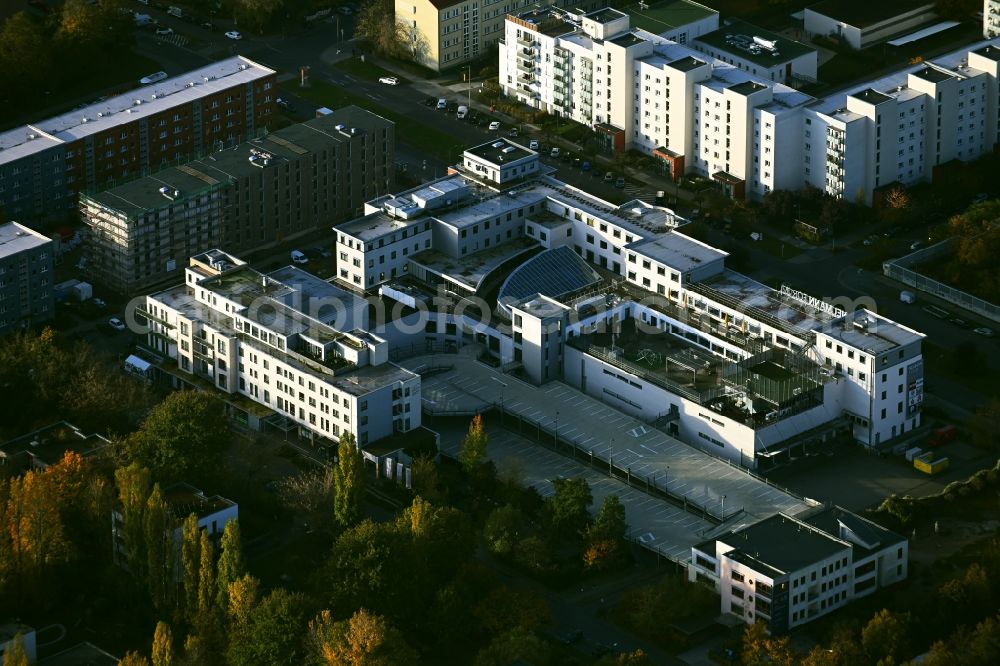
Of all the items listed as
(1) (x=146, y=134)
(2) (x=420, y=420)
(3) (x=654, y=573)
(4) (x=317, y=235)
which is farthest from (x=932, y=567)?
(1) (x=146, y=134)

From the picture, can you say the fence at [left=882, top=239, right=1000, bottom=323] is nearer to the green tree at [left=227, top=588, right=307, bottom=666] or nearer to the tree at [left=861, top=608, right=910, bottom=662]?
the tree at [left=861, top=608, right=910, bottom=662]

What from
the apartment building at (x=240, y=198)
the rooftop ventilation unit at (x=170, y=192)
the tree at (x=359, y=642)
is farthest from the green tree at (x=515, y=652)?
the rooftop ventilation unit at (x=170, y=192)

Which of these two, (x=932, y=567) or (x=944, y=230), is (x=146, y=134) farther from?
(x=932, y=567)

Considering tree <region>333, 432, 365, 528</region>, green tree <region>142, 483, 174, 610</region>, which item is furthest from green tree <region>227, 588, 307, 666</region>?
tree <region>333, 432, 365, 528</region>

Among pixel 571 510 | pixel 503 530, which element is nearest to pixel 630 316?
pixel 571 510

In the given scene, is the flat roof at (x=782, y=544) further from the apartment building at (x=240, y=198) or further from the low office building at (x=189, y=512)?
the apartment building at (x=240, y=198)
